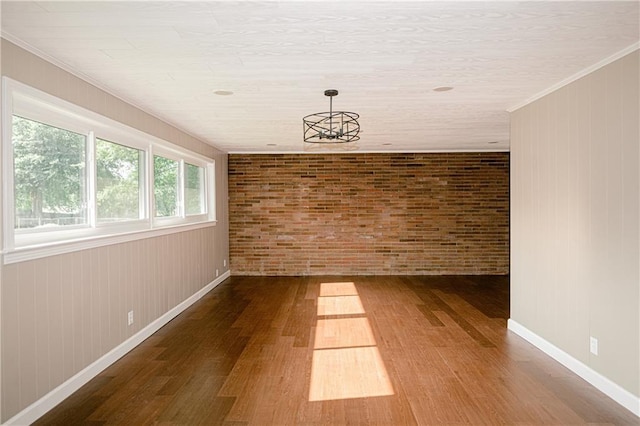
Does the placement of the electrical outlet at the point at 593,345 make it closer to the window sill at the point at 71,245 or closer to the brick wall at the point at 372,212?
the window sill at the point at 71,245

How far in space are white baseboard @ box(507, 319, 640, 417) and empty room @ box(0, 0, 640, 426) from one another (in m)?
0.02

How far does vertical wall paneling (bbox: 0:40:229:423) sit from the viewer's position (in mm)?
2516

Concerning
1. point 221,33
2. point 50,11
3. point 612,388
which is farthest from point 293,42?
point 612,388

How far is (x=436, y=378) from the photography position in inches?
129

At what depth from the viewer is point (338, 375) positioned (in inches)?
132

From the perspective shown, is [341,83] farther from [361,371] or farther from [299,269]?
[299,269]

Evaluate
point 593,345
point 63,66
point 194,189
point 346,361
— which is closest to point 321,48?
point 63,66

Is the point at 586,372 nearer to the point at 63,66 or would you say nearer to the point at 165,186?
the point at 63,66

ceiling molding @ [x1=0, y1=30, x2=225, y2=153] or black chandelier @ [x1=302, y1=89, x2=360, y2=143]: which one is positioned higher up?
ceiling molding @ [x1=0, y1=30, x2=225, y2=153]

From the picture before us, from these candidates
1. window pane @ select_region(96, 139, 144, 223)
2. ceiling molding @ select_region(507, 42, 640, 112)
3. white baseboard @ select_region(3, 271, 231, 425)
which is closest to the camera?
white baseboard @ select_region(3, 271, 231, 425)

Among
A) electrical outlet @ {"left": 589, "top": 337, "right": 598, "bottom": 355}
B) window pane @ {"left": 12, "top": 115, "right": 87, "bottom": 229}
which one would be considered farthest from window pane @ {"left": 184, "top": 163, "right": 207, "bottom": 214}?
electrical outlet @ {"left": 589, "top": 337, "right": 598, "bottom": 355}

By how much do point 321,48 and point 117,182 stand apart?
7.81 feet

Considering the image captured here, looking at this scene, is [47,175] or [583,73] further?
[583,73]

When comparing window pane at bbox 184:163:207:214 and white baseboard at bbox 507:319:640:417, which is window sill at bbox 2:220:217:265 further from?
white baseboard at bbox 507:319:640:417
